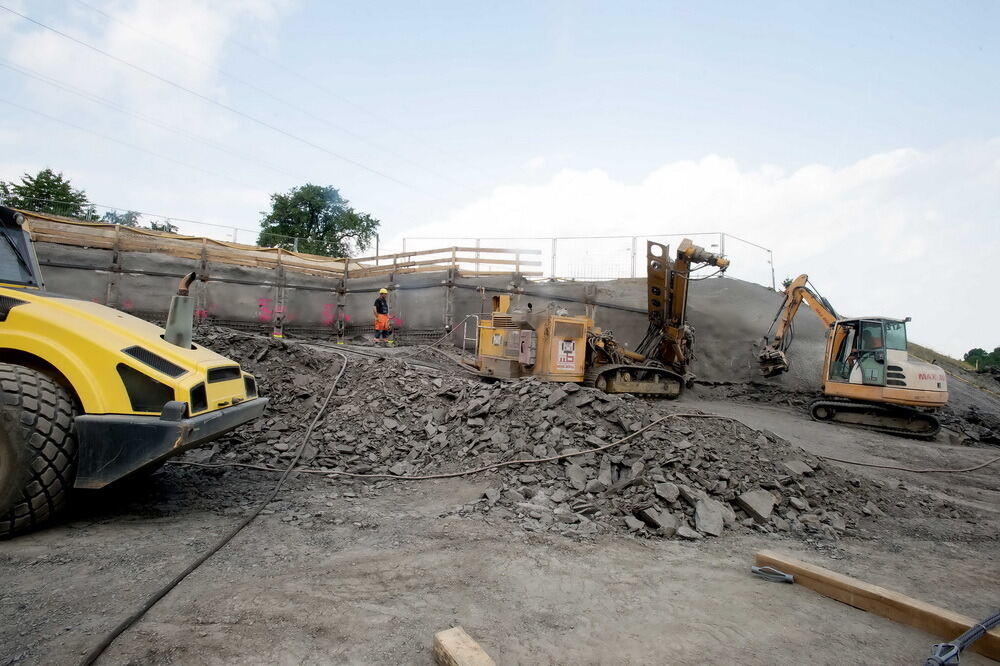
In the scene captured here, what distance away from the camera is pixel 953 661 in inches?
93.0

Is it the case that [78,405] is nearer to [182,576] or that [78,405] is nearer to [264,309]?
[182,576]

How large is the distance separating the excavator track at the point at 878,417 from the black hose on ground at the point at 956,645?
1204cm

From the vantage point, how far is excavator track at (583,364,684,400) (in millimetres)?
12125

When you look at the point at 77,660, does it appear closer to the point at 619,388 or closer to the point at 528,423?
the point at 528,423

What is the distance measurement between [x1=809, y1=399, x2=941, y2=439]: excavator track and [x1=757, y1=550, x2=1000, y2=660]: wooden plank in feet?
37.4

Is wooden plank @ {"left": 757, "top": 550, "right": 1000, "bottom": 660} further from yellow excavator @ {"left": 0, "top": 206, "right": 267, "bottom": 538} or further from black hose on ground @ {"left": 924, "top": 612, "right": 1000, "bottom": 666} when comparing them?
yellow excavator @ {"left": 0, "top": 206, "right": 267, "bottom": 538}

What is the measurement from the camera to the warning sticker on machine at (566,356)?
986cm

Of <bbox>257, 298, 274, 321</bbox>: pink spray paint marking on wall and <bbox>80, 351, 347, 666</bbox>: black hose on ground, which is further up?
<bbox>257, 298, 274, 321</bbox>: pink spray paint marking on wall

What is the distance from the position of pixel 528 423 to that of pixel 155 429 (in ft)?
13.9

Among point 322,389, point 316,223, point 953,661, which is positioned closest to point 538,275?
point 322,389

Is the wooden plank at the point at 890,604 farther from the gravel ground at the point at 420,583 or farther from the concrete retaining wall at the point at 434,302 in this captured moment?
the concrete retaining wall at the point at 434,302

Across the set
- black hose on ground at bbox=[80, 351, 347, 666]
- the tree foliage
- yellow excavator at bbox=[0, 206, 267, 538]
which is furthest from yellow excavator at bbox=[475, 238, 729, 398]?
the tree foliage

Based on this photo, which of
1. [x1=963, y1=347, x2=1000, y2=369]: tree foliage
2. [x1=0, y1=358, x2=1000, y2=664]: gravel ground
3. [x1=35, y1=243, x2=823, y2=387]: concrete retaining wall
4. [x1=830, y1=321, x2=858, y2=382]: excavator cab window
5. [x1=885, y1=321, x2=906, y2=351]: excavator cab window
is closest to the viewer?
[x1=0, y1=358, x2=1000, y2=664]: gravel ground

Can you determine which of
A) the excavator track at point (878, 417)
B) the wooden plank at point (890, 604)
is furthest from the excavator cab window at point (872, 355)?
the wooden plank at point (890, 604)
